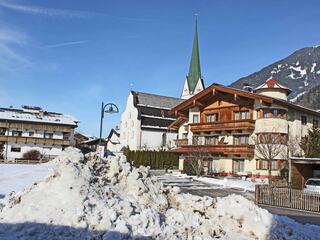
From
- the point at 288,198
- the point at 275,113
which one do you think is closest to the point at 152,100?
the point at 275,113

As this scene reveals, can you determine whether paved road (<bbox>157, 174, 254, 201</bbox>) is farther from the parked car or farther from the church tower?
the church tower

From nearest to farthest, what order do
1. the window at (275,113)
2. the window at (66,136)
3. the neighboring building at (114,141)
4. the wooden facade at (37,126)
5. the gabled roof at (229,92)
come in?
the gabled roof at (229,92) < the window at (275,113) < the wooden facade at (37,126) < the window at (66,136) < the neighboring building at (114,141)

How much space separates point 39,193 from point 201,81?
247ft

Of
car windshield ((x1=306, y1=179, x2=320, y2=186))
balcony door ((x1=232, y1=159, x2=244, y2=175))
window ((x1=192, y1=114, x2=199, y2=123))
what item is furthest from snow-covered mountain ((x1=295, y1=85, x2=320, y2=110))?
car windshield ((x1=306, y1=179, x2=320, y2=186))

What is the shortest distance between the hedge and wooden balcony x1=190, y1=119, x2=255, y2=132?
29.4 ft

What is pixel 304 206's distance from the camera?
1975 centimetres

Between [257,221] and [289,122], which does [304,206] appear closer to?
[257,221]

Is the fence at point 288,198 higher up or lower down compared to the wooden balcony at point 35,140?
lower down

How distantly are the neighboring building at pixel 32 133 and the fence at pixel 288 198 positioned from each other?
4333cm

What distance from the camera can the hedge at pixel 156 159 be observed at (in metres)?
52.2

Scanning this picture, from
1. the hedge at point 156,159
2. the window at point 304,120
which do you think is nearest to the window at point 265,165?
the window at point 304,120

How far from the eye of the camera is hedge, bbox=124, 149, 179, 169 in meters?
52.2

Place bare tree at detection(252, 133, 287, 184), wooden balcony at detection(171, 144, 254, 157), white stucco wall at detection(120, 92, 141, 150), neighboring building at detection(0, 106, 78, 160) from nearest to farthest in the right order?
bare tree at detection(252, 133, 287, 184) < wooden balcony at detection(171, 144, 254, 157) < neighboring building at detection(0, 106, 78, 160) < white stucco wall at detection(120, 92, 141, 150)

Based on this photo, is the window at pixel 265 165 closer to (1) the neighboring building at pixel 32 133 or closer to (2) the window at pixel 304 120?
(2) the window at pixel 304 120
